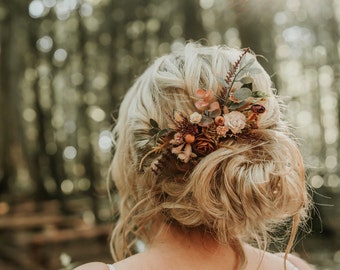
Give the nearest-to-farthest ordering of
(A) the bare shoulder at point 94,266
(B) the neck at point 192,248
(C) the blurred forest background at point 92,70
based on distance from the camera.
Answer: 1. (A) the bare shoulder at point 94,266
2. (B) the neck at point 192,248
3. (C) the blurred forest background at point 92,70

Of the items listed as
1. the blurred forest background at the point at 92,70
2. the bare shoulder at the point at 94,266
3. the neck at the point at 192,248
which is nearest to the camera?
the bare shoulder at the point at 94,266

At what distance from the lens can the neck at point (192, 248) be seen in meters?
1.78

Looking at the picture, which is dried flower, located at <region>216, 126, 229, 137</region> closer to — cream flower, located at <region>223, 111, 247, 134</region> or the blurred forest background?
cream flower, located at <region>223, 111, 247, 134</region>

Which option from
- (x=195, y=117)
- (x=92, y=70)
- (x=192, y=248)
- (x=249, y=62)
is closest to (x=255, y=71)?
(x=249, y=62)

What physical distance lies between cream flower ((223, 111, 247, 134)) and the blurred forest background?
696cm

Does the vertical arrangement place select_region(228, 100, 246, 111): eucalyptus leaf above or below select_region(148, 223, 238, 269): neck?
above

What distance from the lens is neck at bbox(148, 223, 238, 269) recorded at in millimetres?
1778

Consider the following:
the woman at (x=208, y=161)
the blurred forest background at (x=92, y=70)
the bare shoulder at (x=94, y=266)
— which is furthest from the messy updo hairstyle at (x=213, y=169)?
the blurred forest background at (x=92, y=70)

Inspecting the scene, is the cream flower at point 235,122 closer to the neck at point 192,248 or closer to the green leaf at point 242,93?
the green leaf at point 242,93

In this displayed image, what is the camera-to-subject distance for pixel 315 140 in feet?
69.6

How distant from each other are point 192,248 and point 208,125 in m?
0.38

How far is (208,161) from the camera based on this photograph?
1.74 meters

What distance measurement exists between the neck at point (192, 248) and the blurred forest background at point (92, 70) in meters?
6.85

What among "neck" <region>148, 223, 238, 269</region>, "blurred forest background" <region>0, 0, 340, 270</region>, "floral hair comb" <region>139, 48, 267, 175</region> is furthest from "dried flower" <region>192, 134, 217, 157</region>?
"blurred forest background" <region>0, 0, 340, 270</region>
